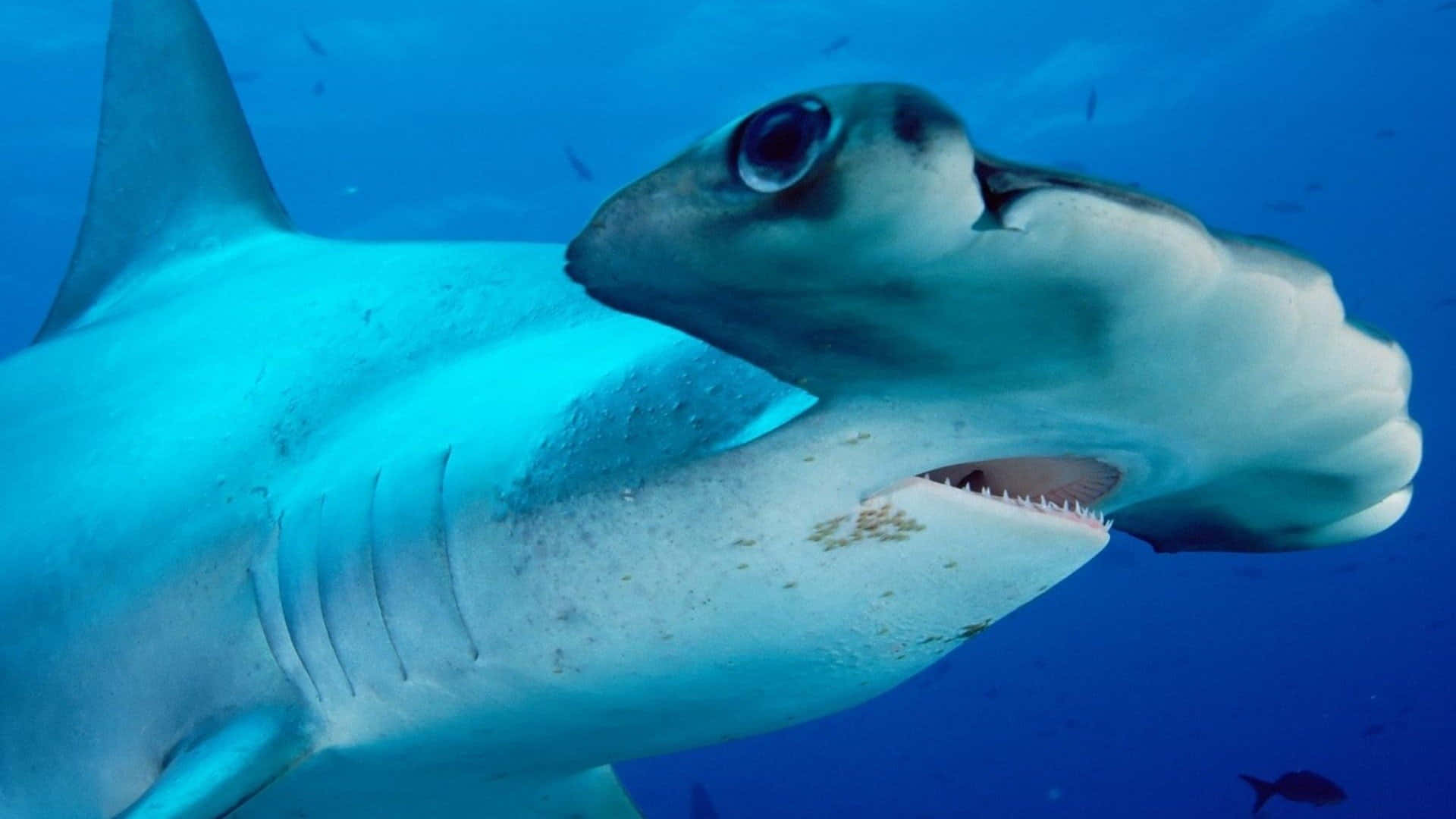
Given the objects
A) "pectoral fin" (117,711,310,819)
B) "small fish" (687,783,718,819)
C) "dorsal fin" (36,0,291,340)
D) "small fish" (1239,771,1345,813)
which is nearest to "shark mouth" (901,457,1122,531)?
"pectoral fin" (117,711,310,819)

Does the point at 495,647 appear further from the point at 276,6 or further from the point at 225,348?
the point at 276,6

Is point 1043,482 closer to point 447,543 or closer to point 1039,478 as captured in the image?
point 1039,478

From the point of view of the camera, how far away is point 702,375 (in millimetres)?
1612

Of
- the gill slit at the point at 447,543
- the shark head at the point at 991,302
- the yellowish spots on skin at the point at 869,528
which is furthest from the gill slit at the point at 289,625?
the shark head at the point at 991,302

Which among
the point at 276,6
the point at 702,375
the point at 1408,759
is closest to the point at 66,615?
the point at 702,375

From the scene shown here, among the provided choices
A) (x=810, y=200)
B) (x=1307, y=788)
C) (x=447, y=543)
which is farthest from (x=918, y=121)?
(x=1307, y=788)

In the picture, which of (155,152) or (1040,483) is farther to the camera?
(155,152)

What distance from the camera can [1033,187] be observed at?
98 cm

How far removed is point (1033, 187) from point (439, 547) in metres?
1.31

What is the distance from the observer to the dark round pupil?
946 mm

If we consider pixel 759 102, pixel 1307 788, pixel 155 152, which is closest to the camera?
pixel 155 152

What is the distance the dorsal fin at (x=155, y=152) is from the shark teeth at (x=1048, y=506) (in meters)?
2.76

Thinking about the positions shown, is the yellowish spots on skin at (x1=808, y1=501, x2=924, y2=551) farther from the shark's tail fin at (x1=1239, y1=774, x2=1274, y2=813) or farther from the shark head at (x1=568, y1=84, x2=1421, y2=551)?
the shark's tail fin at (x1=1239, y1=774, x2=1274, y2=813)

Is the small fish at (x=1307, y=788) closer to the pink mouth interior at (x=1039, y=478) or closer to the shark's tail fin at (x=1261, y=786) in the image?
the shark's tail fin at (x=1261, y=786)
